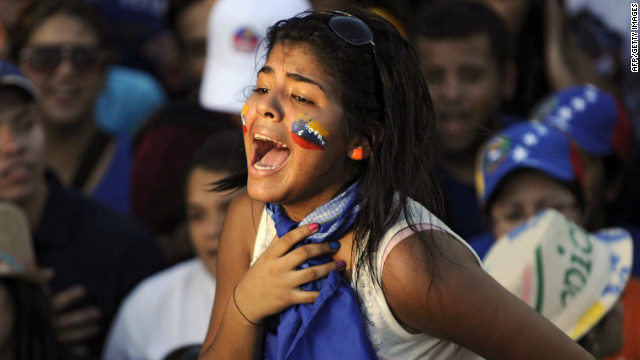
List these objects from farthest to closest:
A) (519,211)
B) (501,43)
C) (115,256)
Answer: (501,43)
(115,256)
(519,211)

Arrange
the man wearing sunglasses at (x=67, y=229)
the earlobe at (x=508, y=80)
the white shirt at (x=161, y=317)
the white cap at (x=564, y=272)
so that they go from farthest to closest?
the earlobe at (x=508, y=80) → the man wearing sunglasses at (x=67, y=229) → the white shirt at (x=161, y=317) → the white cap at (x=564, y=272)

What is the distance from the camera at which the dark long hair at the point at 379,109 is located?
214 centimetres

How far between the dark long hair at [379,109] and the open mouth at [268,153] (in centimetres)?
17

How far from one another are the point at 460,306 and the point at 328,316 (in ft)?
1.00

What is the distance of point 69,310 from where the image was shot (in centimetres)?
380

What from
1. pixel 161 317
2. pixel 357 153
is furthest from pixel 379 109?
pixel 161 317

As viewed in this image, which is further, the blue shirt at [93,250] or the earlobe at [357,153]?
the blue shirt at [93,250]

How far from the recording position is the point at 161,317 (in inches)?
151

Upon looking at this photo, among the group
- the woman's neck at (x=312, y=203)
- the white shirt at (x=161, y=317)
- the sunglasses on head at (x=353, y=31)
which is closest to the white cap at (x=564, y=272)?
the woman's neck at (x=312, y=203)

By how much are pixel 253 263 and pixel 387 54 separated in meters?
0.62

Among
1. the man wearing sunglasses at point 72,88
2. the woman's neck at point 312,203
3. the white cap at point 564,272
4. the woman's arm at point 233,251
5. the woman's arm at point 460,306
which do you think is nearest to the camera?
the woman's arm at point 460,306

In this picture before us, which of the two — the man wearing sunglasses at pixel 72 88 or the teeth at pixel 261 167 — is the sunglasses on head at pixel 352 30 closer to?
the teeth at pixel 261 167

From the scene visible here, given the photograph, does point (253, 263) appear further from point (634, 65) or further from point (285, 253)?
point (634, 65)

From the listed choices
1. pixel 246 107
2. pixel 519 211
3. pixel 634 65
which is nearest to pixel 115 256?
pixel 519 211
